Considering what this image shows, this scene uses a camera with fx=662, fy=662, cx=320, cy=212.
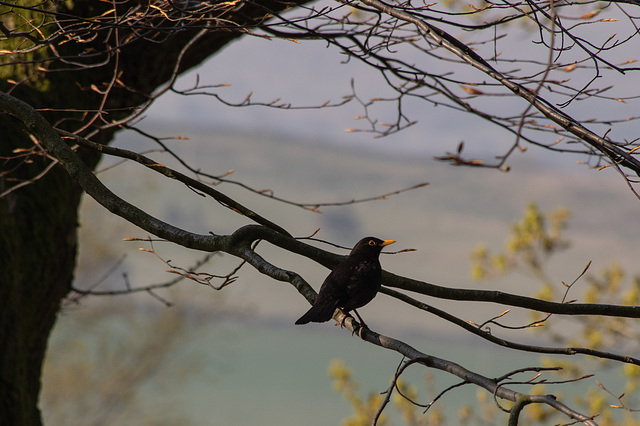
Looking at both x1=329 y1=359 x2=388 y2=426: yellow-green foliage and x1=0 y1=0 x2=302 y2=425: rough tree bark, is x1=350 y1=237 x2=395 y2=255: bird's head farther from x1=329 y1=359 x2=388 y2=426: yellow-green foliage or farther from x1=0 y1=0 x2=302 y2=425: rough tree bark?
x1=329 y1=359 x2=388 y2=426: yellow-green foliage

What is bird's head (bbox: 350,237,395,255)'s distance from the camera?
12.8ft

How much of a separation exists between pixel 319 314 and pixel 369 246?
91cm

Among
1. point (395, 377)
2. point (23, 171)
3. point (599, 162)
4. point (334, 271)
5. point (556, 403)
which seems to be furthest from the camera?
point (23, 171)

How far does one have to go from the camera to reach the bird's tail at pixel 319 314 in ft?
10.4

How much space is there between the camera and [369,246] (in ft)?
13.1

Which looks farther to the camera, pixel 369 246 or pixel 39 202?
pixel 39 202

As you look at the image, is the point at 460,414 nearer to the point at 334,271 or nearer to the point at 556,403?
the point at 334,271

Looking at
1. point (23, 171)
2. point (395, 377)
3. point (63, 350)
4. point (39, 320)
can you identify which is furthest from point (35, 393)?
point (63, 350)

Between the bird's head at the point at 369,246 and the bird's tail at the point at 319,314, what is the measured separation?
64cm

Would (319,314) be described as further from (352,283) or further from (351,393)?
(351,393)

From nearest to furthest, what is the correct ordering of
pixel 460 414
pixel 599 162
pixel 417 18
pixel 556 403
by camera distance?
pixel 556 403 → pixel 417 18 → pixel 599 162 → pixel 460 414

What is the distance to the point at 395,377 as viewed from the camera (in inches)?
89.0

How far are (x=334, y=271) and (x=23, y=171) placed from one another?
2.29m

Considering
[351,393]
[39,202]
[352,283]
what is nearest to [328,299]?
[352,283]
